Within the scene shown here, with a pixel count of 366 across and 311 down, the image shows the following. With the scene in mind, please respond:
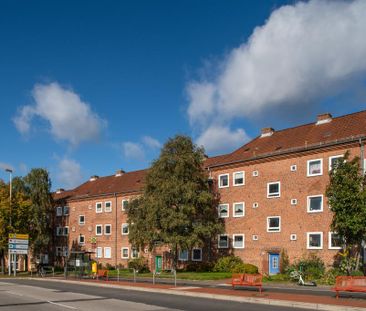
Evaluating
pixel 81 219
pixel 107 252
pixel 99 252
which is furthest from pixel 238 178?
pixel 81 219

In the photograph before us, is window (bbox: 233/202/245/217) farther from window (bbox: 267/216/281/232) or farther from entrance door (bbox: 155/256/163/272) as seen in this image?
entrance door (bbox: 155/256/163/272)

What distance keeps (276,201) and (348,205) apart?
408 inches

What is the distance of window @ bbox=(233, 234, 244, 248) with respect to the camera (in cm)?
4306

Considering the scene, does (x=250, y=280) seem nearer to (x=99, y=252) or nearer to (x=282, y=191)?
(x=282, y=191)

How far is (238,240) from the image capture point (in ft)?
143

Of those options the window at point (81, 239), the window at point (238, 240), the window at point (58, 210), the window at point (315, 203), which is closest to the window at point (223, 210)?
the window at point (238, 240)

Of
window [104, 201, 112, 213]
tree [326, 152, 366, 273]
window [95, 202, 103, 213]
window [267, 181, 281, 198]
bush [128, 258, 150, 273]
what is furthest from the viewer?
window [95, 202, 103, 213]

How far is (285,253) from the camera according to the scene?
3859 centimetres

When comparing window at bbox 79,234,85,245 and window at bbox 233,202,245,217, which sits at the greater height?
window at bbox 233,202,245,217

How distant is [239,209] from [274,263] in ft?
20.0

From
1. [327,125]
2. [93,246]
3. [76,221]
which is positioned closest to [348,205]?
[327,125]

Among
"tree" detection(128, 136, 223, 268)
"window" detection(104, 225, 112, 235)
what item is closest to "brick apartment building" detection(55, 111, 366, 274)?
"tree" detection(128, 136, 223, 268)

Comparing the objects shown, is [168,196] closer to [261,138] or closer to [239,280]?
[261,138]

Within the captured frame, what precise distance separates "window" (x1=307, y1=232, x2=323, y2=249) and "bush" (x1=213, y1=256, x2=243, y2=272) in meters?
7.05
